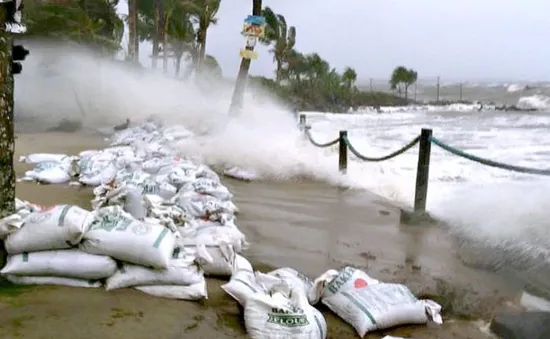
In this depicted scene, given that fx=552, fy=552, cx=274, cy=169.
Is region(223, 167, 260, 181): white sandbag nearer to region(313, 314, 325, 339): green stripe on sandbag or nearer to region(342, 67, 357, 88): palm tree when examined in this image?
region(313, 314, 325, 339): green stripe on sandbag

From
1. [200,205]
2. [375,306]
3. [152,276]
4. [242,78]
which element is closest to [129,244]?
[152,276]

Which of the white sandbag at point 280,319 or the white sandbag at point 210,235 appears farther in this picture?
the white sandbag at point 210,235

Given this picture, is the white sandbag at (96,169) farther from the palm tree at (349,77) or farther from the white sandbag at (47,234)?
the palm tree at (349,77)

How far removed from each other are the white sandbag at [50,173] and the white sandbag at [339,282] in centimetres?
436

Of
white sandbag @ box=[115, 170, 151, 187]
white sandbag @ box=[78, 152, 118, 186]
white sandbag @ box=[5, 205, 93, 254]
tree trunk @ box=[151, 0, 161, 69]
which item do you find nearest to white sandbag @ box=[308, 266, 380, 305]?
white sandbag @ box=[5, 205, 93, 254]

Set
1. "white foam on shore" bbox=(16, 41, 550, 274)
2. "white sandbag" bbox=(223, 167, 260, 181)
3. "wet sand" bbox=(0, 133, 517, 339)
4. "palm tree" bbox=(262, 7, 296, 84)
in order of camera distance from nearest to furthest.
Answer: "wet sand" bbox=(0, 133, 517, 339), "white foam on shore" bbox=(16, 41, 550, 274), "white sandbag" bbox=(223, 167, 260, 181), "palm tree" bbox=(262, 7, 296, 84)

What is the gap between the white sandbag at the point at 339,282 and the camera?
3.28 metres

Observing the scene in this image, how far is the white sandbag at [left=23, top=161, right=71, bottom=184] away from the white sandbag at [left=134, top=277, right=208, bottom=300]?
4.05m

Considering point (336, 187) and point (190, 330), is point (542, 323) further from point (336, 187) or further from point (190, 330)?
point (336, 187)

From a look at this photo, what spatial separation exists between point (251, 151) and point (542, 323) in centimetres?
650

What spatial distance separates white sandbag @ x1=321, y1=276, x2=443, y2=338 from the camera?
3.04 m

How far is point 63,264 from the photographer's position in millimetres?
3037

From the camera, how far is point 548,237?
4.38 meters

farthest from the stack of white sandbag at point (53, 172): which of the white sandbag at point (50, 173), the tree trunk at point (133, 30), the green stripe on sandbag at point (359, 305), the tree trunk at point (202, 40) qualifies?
the tree trunk at point (202, 40)
